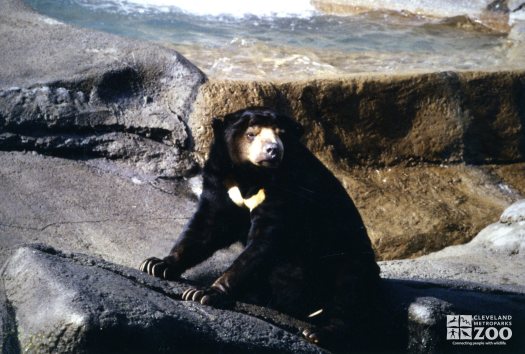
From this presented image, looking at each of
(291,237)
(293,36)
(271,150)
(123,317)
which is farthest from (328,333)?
(293,36)

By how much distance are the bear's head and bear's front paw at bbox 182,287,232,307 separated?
87 cm

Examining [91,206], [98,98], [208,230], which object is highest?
[98,98]

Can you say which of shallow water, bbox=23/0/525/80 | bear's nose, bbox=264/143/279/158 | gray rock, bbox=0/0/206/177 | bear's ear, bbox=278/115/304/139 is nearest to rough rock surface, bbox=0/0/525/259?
gray rock, bbox=0/0/206/177

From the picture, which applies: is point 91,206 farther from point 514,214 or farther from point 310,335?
point 514,214

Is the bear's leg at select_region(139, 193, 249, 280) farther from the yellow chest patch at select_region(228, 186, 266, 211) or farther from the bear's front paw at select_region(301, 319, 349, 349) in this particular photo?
the bear's front paw at select_region(301, 319, 349, 349)

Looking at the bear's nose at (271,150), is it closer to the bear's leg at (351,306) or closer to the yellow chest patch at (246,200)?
the yellow chest patch at (246,200)

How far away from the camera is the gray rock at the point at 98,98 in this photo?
745 cm

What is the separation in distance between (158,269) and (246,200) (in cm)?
62

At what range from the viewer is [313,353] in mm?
4586

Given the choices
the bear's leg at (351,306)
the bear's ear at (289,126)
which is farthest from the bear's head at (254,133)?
the bear's leg at (351,306)

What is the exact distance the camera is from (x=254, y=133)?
5504mm

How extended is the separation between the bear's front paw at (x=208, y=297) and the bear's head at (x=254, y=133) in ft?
2.85

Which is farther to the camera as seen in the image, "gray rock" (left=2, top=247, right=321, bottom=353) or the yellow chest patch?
the yellow chest patch

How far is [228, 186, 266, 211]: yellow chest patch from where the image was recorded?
17.1ft
